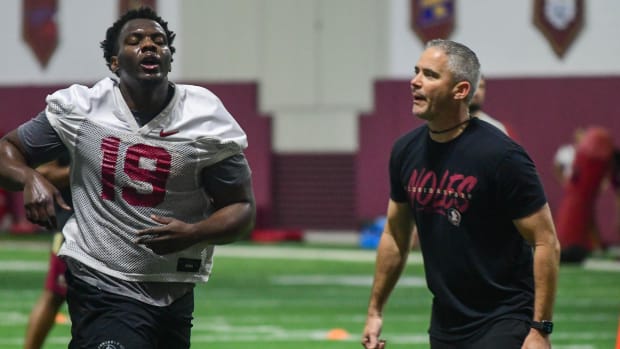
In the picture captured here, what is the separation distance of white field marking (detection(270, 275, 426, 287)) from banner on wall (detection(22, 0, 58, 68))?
13.9m

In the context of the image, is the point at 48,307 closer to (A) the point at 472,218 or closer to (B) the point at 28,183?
(B) the point at 28,183

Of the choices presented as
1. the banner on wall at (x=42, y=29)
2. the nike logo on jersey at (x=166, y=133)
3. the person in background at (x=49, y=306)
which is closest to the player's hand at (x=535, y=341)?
the nike logo on jersey at (x=166, y=133)

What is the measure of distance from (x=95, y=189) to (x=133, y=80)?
47 centimetres

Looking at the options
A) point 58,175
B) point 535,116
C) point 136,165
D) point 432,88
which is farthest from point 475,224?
point 535,116

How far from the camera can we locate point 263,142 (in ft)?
99.2

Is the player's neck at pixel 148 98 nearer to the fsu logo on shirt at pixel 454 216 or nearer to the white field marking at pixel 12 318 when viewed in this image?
the fsu logo on shirt at pixel 454 216

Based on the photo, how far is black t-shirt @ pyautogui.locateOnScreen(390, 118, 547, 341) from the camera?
623cm

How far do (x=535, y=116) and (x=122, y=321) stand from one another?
74.8ft

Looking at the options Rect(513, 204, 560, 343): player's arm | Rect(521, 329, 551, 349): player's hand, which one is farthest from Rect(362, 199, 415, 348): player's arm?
Rect(521, 329, 551, 349): player's hand

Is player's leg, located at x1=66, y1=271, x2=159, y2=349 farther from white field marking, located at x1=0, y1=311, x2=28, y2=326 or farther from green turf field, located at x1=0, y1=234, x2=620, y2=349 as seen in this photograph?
white field marking, located at x1=0, y1=311, x2=28, y2=326

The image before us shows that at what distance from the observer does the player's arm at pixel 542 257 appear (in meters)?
6.11

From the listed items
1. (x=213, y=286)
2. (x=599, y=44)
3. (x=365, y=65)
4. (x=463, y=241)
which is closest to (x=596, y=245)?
(x=599, y=44)

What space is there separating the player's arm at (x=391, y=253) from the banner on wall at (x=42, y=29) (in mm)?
25332

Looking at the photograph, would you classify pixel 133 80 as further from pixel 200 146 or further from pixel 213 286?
pixel 213 286
